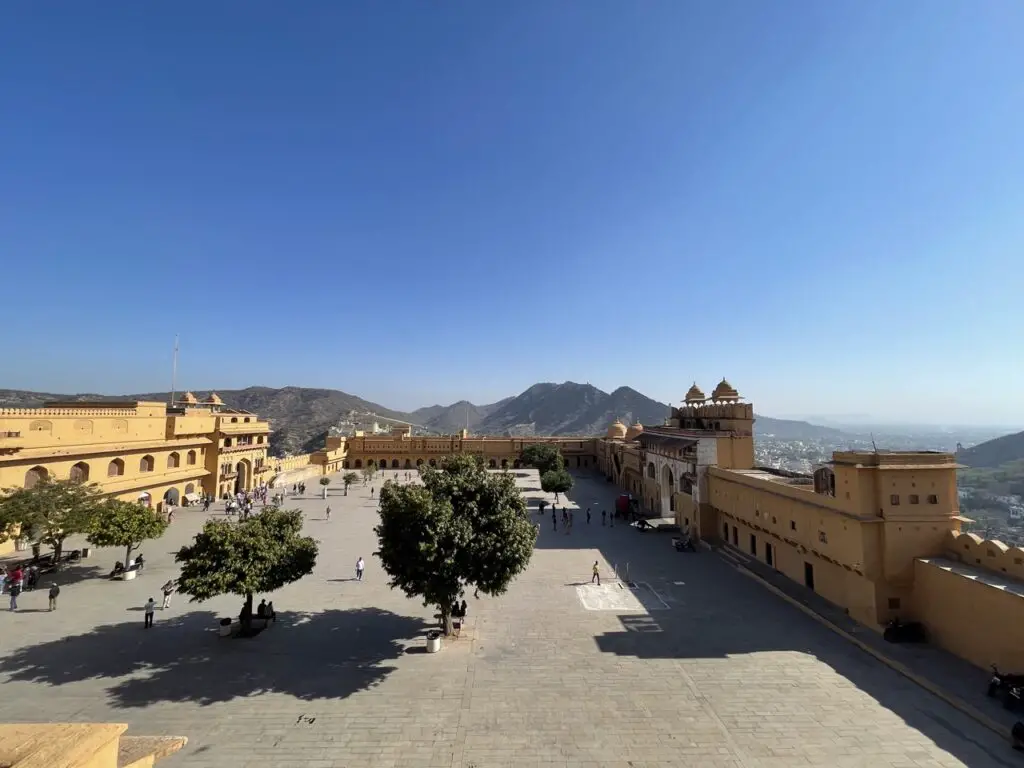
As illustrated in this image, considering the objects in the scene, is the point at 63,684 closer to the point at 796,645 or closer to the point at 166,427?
the point at 796,645

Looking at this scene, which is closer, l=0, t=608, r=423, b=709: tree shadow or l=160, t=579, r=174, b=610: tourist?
l=0, t=608, r=423, b=709: tree shadow

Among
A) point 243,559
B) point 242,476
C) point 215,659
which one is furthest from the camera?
point 242,476

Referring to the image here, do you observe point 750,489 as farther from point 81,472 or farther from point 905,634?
point 81,472

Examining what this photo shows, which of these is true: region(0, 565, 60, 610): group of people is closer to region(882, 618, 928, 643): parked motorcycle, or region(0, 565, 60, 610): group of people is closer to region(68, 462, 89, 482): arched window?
region(68, 462, 89, 482): arched window

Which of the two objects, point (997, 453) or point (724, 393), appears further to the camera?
point (997, 453)

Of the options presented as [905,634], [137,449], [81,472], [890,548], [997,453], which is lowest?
[905,634]

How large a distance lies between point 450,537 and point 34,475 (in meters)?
28.9

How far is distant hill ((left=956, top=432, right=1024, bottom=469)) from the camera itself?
11859 cm

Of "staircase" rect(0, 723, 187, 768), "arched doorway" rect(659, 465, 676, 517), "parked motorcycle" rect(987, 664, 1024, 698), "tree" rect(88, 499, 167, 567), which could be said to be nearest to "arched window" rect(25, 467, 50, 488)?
"tree" rect(88, 499, 167, 567)

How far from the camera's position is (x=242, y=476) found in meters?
47.6

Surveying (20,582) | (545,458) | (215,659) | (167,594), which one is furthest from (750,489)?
(20,582)

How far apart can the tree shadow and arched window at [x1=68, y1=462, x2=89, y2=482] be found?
1930 centimetres

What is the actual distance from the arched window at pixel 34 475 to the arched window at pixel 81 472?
1599mm

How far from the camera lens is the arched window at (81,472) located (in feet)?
101
